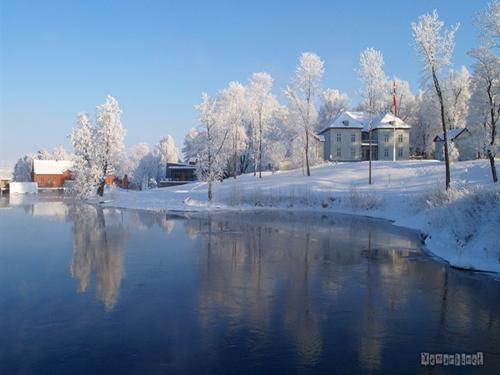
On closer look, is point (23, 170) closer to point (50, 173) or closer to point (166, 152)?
point (50, 173)

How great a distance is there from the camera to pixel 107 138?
5894 cm

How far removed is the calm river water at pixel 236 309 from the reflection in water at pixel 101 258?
8 centimetres

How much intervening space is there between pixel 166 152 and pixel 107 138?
5877 cm

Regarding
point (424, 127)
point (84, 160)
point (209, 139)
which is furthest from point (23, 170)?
point (424, 127)

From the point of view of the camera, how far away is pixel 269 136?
265 ft

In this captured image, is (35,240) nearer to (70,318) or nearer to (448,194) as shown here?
(70,318)

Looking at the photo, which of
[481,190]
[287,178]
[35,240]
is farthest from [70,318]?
[287,178]

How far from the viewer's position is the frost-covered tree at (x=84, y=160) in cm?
5741

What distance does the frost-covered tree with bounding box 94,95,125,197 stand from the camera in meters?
58.9

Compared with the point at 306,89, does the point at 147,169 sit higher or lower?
lower

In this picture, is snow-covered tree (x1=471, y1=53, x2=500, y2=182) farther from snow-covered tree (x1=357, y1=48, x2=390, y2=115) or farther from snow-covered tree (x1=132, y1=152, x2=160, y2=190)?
snow-covered tree (x1=132, y1=152, x2=160, y2=190)

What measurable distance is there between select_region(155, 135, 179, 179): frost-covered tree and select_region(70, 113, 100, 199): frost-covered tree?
52.7 m

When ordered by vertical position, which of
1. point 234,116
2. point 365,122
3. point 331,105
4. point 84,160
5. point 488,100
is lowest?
point 84,160

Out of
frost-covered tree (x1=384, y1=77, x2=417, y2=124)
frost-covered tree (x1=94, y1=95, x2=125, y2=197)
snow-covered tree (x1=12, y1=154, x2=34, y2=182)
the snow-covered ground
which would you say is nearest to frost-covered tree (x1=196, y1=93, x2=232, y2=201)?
the snow-covered ground
